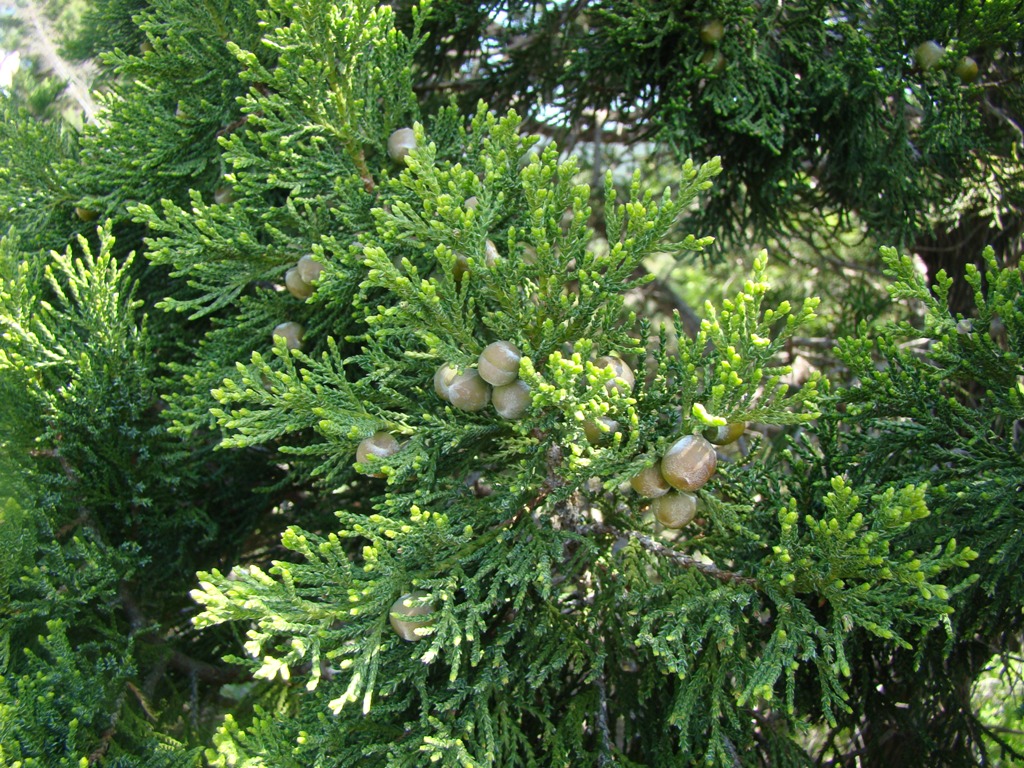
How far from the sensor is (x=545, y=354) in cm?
191

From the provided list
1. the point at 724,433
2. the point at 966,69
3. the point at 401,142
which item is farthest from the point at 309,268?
the point at 966,69

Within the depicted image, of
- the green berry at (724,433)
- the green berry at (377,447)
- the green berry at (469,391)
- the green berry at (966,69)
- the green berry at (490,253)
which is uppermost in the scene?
the green berry at (966,69)

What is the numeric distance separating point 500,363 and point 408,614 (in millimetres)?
723

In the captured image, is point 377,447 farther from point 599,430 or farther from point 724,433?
point 724,433

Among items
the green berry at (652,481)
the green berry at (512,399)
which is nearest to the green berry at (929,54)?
the green berry at (652,481)

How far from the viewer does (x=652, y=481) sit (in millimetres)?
1872

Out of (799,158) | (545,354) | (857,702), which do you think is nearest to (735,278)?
(799,158)

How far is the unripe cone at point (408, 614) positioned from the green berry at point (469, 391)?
0.53 meters

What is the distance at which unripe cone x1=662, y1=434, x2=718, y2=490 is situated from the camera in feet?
5.87

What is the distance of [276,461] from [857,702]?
229 cm

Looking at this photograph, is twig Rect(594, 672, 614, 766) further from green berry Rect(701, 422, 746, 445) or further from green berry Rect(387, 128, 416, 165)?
green berry Rect(387, 128, 416, 165)

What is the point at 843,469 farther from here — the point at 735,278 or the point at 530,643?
the point at 735,278

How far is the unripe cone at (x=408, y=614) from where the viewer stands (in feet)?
6.07

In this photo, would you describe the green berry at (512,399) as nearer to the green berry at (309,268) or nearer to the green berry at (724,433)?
the green berry at (724,433)
